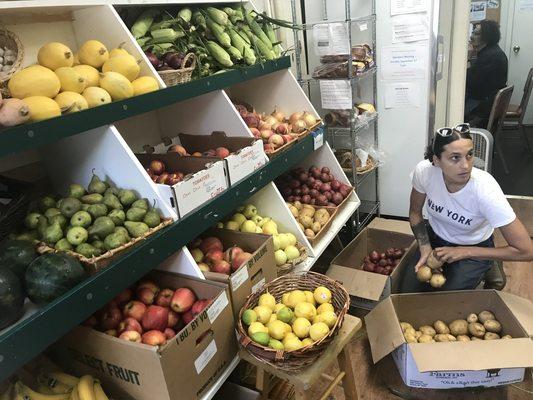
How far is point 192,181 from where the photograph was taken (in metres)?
1.57

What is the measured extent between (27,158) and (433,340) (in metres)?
2.01

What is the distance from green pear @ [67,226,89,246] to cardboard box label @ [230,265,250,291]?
1.77ft

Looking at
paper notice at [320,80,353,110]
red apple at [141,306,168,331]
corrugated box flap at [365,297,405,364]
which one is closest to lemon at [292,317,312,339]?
red apple at [141,306,168,331]

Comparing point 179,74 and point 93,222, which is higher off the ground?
point 179,74

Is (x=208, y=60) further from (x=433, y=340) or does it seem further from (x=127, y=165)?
(x=433, y=340)

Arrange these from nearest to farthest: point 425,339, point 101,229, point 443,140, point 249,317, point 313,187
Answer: point 101,229 → point 249,317 → point 443,140 → point 425,339 → point 313,187

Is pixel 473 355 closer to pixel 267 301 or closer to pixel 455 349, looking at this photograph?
pixel 455 349

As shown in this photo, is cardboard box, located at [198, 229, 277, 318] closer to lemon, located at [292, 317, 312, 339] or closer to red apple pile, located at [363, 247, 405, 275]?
lemon, located at [292, 317, 312, 339]

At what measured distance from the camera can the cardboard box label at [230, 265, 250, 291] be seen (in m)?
1.60

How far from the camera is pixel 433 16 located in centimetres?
294

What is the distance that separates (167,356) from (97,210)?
53cm

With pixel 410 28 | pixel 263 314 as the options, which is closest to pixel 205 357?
pixel 263 314

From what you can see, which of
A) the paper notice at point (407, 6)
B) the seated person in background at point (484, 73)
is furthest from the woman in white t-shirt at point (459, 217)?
the seated person in background at point (484, 73)

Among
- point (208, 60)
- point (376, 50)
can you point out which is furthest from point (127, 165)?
point (376, 50)
